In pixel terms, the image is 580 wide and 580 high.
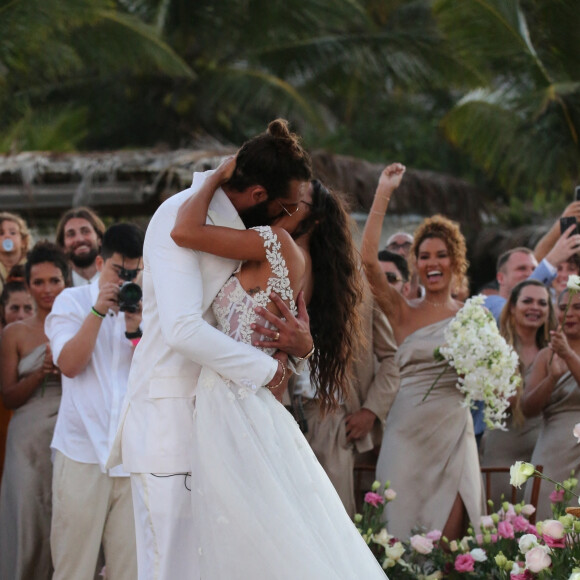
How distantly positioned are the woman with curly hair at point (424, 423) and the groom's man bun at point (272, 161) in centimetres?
263

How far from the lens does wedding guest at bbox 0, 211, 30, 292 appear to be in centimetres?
815

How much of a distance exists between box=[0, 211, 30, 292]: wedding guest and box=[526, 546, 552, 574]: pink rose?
15.9 feet

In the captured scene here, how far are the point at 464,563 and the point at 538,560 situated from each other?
1440 mm

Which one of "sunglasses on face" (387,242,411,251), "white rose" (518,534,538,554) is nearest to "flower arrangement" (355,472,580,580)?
"white rose" (518,534,538,554)

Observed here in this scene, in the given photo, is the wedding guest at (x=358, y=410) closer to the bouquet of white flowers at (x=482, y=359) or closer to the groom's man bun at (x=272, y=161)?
the bouquet of white flowers at (x=482, y=359)

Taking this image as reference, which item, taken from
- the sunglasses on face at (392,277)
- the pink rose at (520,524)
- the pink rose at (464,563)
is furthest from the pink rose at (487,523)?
the sunglasses on face at (392,277)

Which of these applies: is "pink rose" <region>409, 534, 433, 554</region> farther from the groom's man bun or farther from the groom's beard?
the groom's man bun

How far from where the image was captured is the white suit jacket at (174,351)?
4.28m

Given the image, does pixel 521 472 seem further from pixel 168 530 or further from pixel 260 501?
pixel 168 530

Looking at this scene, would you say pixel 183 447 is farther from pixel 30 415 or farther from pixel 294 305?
pixel 30 415

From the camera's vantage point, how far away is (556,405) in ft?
24.6

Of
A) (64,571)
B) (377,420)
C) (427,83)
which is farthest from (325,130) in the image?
(64,571)

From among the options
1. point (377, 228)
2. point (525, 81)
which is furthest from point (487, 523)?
point (525, 81)

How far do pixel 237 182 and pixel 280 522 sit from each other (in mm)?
1352
